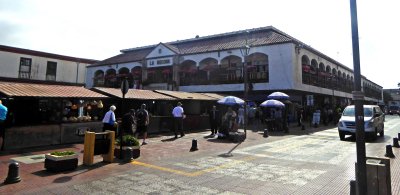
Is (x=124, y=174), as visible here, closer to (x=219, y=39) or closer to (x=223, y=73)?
(x=223, y=73)

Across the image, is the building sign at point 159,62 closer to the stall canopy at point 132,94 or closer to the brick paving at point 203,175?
the stall canopy at point 132,94

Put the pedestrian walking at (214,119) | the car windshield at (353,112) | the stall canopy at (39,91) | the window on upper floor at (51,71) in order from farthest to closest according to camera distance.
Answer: the window on upper floor at (51,71) < the pedestrian walking at (214,119) < the car windshield at (353,112) < the stall canopy at (39,91)

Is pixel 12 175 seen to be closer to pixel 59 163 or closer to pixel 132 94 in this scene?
pixel 59 163

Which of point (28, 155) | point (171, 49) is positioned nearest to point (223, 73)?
point (171, 49)

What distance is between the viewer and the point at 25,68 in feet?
100

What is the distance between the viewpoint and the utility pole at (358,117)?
4.07 m

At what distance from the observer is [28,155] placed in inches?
389

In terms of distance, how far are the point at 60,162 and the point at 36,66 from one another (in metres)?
28.6

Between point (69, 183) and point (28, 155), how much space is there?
4.51 meters

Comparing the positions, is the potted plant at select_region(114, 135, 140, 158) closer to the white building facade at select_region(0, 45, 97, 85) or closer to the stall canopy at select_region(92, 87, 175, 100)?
the stall canopy at select_region(92, 87, 175, 100)

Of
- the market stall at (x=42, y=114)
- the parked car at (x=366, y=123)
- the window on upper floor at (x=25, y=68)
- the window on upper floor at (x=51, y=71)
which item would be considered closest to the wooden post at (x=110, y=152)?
the market stall at (x=42, y=114)

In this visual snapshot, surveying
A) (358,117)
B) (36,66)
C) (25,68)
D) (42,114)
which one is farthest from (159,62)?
(358,117)

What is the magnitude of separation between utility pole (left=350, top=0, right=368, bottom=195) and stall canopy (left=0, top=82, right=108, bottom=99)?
37.1ft

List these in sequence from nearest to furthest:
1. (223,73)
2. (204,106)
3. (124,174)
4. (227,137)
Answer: (124,174)
(227,137)
(204,106)
(223,73)
